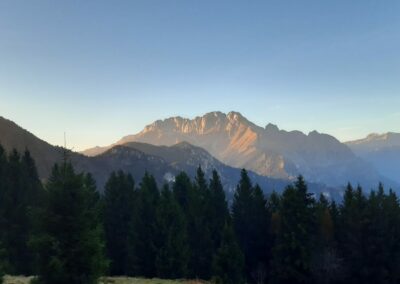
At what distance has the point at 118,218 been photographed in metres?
69.5

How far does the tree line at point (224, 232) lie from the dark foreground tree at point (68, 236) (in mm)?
21852

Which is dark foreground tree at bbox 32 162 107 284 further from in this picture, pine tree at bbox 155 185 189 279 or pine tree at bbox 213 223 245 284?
pine tree at bbox 155 185 189 279

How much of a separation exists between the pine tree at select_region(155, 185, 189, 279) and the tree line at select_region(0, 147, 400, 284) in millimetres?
133

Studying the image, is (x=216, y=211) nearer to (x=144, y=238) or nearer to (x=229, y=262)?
(x=144, y=238)

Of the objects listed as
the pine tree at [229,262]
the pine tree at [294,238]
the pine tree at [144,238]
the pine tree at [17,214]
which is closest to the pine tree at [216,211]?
the pine tree at [294,238]

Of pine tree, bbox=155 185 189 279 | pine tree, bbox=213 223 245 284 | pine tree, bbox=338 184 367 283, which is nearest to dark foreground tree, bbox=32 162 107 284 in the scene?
pine tree, bbox=213 223 245 284

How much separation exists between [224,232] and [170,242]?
24.7 ft

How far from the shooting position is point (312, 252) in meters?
64.2

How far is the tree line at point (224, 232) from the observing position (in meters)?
56.5

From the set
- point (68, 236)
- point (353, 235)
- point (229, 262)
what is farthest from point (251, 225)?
point (68, 236)

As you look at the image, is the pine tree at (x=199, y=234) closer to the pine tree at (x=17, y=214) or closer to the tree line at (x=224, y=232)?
the tree line at (x=224, y=232)

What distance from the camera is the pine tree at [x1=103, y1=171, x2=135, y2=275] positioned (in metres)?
66.0

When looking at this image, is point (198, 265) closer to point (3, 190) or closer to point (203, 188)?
point (203, 188)

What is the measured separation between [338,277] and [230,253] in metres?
23.8
